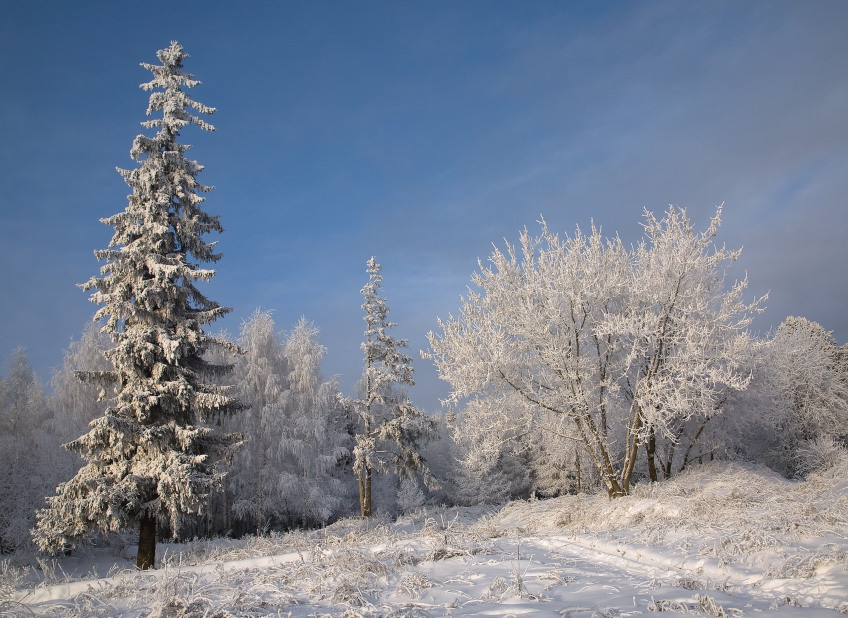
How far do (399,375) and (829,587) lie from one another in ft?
69.9

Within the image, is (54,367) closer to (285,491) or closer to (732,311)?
(285,491)

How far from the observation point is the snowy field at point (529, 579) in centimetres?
395

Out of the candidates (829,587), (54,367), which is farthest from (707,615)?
(54,367)

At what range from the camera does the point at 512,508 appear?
1500 cm

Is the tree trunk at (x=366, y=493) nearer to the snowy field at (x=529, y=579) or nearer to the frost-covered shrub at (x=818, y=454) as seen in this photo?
the snowy field at (x=529, y=579)

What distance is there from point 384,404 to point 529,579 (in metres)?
20.8

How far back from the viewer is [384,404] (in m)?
25.2

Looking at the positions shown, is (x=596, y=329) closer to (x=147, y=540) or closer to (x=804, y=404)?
(x=147, y=540)

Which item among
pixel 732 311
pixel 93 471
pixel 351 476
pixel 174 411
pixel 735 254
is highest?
pixel 735 254

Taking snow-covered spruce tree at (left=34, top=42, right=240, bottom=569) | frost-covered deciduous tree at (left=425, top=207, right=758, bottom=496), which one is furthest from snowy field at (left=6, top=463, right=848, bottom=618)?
snow-covered spruce tree at (left=34, top=42, right=240, bottom=569)

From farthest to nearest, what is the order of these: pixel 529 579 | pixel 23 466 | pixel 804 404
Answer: pixel 804 404, pixel 23 466, pixel 529 579

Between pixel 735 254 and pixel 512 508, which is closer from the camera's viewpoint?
pixel 735 254

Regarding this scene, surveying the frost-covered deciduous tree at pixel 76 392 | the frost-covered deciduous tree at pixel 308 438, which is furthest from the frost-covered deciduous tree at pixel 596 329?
the frost-covered deciduous tree at pixel 76 392

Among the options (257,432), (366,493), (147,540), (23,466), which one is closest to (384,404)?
(366,493)
